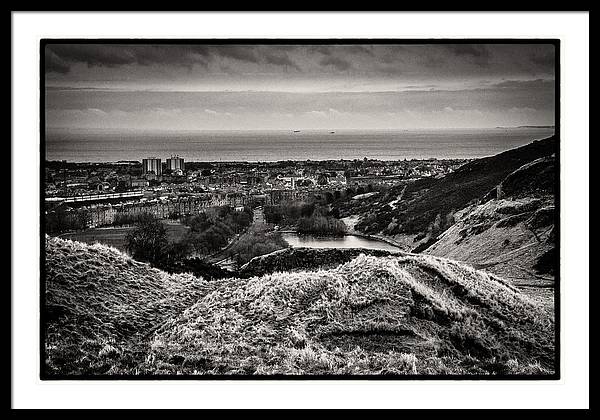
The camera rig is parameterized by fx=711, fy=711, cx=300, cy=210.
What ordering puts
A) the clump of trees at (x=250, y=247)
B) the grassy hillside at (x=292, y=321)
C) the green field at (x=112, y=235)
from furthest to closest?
the clump of trees at (x=250, y=247)
the green field at (x=112, y=235)
the grassy hillside at (x=292, y=321)

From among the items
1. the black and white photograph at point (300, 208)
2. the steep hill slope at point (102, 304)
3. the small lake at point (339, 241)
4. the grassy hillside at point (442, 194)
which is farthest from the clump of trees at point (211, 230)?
the grassy hillside at point (442, 194)

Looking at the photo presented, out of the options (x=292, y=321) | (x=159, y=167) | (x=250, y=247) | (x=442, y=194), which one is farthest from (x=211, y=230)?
(x=442, y=194)

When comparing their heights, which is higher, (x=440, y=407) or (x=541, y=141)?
(x=541, y=141)

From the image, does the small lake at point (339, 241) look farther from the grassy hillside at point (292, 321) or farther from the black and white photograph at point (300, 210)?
the grassy hillside at point (292, 321)
